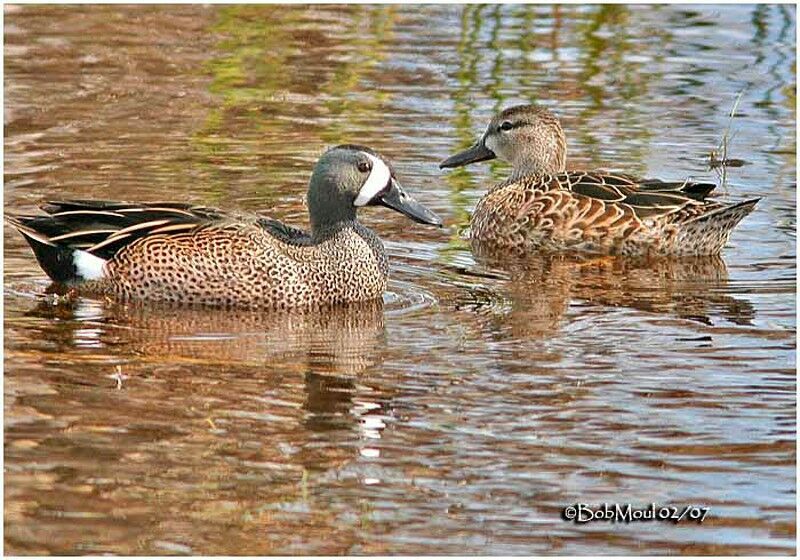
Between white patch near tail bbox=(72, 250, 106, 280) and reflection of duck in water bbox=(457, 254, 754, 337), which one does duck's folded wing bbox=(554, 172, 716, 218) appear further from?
white patch near tail bbox=(72, 250, 106, 280)

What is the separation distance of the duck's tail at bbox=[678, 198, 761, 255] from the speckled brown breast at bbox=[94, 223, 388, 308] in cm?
214

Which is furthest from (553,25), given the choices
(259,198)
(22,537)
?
(22,537)

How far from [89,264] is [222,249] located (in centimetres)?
68

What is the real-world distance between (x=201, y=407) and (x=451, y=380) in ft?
3.61

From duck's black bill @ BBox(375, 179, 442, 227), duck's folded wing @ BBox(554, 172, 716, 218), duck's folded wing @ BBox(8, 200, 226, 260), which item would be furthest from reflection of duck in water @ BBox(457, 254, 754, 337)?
duck's folded wing @ BBox(8, 200, 226, 260)

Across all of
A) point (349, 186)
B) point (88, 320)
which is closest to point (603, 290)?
point (349, 186)

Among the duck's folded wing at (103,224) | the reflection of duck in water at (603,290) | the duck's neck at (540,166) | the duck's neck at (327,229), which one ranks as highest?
the duck's folded wing at (103,224)

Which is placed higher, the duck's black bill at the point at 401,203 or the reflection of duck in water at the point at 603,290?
the duck's black bill at the point at 401,203

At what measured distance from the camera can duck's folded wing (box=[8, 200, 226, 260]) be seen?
9.07 metres

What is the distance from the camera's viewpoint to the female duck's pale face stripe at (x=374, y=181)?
9289mm

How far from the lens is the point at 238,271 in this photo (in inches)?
352

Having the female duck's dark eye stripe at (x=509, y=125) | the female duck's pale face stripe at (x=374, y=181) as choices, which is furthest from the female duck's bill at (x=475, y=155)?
the female duck's pale face stripe at (x=374, y=181)

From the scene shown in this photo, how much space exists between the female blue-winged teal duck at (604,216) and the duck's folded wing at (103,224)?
7.24ft

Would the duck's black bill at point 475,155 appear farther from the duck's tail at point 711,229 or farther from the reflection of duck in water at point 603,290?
the duck's tail at point 711,229
